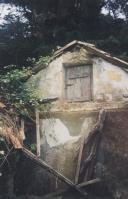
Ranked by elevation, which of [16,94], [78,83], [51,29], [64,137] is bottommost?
[64,137]

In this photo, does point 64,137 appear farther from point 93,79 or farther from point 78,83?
point 93,79

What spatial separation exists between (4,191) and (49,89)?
12.6 ft

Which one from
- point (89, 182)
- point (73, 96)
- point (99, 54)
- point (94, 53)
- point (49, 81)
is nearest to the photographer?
point (89, 182)

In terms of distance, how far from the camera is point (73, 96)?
13.3 meters

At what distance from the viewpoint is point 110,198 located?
37.9 feet

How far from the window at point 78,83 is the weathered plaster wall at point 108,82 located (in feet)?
0.99

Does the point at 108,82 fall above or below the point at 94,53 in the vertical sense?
below

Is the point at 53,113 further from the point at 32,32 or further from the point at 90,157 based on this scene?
the point at 32,32

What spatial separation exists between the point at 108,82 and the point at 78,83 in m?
1.17

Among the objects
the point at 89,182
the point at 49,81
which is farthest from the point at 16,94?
the point at 89,182

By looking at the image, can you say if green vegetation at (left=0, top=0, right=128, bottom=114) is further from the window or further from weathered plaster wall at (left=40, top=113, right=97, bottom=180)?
Result: weathered plaster wall at (left=40, top=113, right=97, bottom=180)

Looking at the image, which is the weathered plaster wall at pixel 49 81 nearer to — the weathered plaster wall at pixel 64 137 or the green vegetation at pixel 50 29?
the weathered plaster wall at pixel 64 137

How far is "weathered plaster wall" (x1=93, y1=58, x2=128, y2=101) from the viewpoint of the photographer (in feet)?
41.0

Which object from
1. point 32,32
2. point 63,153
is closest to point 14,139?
point 63,153
